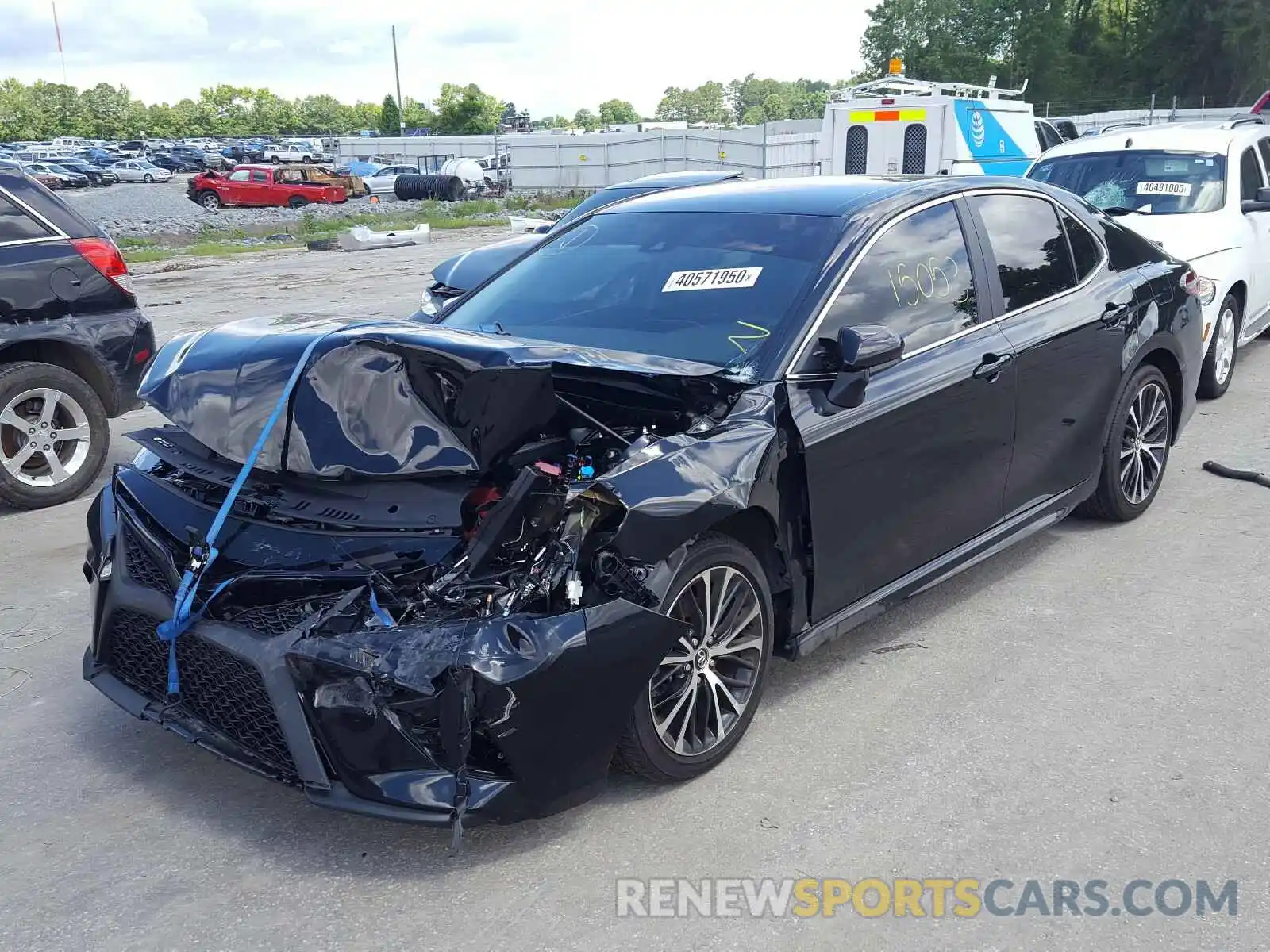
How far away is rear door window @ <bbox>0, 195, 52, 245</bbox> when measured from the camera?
679cm

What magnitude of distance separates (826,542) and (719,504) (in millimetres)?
646

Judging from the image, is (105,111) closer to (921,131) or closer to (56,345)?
(921,131)

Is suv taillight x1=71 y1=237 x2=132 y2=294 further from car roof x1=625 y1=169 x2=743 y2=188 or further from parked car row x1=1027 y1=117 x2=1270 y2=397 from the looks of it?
parked car row x1=1027 y1=117 x2=1270 y2=397

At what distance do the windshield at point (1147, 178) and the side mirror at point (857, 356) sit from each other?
19.9 ft

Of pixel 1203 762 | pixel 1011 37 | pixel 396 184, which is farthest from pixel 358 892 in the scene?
pixel 1011 37

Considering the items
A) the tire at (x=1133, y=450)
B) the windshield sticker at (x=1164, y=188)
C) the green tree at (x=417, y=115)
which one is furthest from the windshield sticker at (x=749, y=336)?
the green tree at (x=417, y=115)

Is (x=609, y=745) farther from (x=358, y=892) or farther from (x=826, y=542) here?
(x=826, y=542)

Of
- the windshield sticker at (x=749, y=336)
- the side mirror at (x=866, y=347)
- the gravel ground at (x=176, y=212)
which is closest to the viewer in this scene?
the side mirror at (x=866, y=347)

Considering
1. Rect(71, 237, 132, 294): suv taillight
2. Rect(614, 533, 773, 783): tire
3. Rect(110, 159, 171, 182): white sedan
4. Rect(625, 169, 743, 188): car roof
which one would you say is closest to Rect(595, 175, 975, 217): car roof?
Rect(614, 533, 773, 783): tire

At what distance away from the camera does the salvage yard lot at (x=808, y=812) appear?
2.99 metres

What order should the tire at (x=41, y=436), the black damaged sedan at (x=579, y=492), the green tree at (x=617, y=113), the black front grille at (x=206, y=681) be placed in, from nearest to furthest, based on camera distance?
the black damaged sedan at (x=579, y=492)
the black front grille at (x=206, y=681)
the tire at (x=41, y=436)
the green tree at (x=617, y=113)

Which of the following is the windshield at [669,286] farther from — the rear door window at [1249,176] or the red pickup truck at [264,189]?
the red pickup truck at [264,189]

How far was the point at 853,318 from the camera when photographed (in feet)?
13.8

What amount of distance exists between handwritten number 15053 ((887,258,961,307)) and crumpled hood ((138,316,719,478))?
105 centimetres
